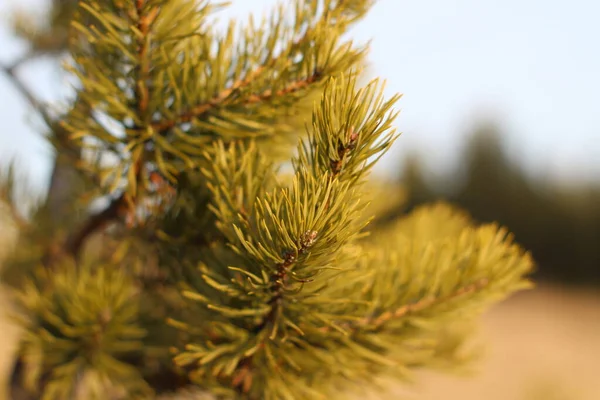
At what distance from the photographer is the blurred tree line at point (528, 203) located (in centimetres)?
765

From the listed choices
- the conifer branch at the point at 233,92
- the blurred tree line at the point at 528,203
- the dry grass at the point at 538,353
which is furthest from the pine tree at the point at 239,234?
the blurred tree line at the point at 528,203

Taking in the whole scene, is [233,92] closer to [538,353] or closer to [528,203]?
[538,353]

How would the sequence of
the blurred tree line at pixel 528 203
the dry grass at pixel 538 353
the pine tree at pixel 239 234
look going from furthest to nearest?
the blurred tree line at pixel 528 203 → the dry grass at pixel 538 353 → the pine tree at pixel 239 234

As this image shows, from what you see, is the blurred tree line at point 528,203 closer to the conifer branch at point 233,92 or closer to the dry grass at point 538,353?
the dry grass at point 538,353

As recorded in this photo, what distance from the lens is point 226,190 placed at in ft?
1.13

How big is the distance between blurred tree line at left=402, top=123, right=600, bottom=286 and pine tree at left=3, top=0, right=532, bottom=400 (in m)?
7.10

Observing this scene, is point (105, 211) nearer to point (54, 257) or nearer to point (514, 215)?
point (54, 257)

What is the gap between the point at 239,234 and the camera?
0.29 meters

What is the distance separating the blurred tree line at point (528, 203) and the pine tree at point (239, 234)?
710 cm

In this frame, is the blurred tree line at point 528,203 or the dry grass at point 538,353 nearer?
the dry grass at point 538,353

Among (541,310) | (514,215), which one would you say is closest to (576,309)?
(541,310)

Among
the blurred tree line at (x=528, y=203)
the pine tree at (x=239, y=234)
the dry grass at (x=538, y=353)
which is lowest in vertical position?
the pine tree at (x=239, y=234)

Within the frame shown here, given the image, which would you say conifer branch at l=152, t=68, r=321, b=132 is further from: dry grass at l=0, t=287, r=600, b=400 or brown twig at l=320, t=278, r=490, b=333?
dry grass at l=0, t=287, r=600, b=400

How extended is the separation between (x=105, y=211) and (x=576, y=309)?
7.51 meters
